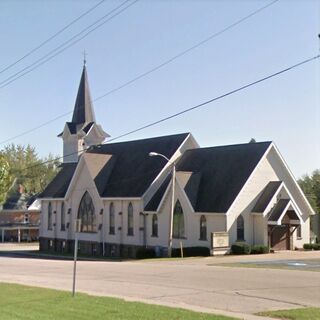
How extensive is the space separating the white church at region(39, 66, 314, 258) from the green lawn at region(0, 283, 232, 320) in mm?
28021

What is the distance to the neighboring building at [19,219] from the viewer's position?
Result: 91.8 metres

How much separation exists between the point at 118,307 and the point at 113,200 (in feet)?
137

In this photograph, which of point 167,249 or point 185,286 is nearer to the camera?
point 185,286

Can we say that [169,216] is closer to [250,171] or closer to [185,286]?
[250,171]

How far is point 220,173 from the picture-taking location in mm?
49562

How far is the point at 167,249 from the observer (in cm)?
4725

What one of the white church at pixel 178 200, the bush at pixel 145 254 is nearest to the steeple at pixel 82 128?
the white church at pixel 178 200

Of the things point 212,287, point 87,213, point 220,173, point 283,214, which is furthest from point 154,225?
point 212,287

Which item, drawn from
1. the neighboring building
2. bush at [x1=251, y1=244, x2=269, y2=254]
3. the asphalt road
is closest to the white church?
bush at [x1=251, y1=244, x2=269, y2=254]

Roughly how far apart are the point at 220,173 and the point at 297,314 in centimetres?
3571

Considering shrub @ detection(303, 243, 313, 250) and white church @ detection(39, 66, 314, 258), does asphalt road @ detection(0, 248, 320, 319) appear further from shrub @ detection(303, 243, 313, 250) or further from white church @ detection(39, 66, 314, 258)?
shrub @ detection(303, 243, 313, 250)

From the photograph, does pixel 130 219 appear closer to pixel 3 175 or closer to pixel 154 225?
pixel 154 225

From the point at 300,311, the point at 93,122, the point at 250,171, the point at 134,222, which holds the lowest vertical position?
the point at 300,311

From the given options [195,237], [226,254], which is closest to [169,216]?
[195,237]
